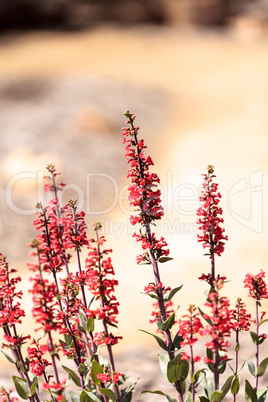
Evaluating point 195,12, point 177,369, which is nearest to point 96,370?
point 177,369

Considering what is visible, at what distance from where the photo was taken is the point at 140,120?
60.7 feet

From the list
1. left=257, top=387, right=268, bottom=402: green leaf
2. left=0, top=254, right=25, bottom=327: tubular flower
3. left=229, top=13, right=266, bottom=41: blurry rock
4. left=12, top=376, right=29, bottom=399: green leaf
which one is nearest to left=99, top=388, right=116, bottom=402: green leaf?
left=12, top=376, right=29, bottom=399: green leaf

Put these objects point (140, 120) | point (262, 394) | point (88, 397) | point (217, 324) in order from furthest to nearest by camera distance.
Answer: point (140, 120)
point (262, 394)
point (88, 397)
point (217, 324)

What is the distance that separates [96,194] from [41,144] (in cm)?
270

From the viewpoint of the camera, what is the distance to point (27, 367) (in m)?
4.18

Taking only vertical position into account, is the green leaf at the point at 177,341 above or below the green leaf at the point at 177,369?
above

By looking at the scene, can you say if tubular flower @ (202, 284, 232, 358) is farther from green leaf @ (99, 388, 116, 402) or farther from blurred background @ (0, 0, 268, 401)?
blurred background @ (0, 0, 268, 401)

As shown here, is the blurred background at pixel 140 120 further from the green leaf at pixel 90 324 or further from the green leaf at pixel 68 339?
the green leaf at pixel 90 324

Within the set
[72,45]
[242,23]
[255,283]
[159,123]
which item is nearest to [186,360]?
[255,283]

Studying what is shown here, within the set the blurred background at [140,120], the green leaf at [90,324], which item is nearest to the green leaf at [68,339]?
the green leaf at [90,324]

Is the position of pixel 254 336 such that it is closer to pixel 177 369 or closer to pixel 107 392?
pixel 177 369

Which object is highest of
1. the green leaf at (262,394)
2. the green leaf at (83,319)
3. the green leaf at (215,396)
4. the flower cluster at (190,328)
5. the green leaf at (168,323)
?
the green leaf at (83,319)

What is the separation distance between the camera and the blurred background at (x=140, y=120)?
36.6ft

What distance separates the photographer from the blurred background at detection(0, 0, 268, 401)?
36.6 ft
